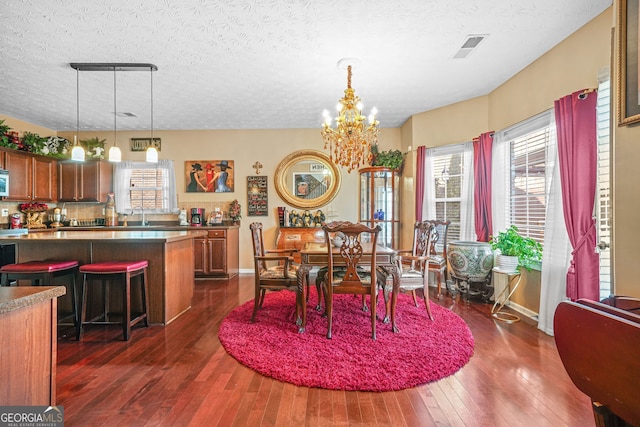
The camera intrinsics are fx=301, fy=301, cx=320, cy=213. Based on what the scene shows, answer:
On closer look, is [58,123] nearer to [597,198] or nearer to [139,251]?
[139,251]

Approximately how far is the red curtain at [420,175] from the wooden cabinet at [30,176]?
6.32 m

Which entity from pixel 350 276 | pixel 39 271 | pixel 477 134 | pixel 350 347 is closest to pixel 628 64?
pixel 350 276

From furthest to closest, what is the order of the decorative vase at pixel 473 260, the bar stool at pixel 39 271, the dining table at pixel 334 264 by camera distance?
the decorative vase at pixel 473 260
the dining table at pixel 334 264
the bar stool at pixel 39 271

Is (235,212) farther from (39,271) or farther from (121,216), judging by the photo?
(39,271)

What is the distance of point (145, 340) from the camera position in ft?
8.99

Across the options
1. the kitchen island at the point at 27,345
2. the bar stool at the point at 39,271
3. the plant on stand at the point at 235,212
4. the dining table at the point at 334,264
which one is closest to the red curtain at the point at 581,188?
the dining table at the point at 334,264

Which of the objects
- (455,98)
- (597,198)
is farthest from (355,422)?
(455,98)

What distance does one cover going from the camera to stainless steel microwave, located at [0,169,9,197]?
4379 mm

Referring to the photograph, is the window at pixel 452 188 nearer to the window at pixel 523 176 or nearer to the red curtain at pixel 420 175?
the red curtain at pixel 420 175

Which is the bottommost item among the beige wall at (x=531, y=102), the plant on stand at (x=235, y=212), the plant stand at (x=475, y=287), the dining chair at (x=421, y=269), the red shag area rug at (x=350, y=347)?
the red shag area rug at (x=350, y=347)

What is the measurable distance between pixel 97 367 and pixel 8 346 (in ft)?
5.25

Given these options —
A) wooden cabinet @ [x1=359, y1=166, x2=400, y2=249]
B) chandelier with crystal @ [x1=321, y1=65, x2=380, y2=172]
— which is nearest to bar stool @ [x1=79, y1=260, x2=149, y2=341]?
chandelier with crystal @ [x1=321, y1=65, x2=380, y2=172]

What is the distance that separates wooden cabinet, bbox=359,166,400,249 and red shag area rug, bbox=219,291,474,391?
1.93 m

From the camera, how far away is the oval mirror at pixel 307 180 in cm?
572
